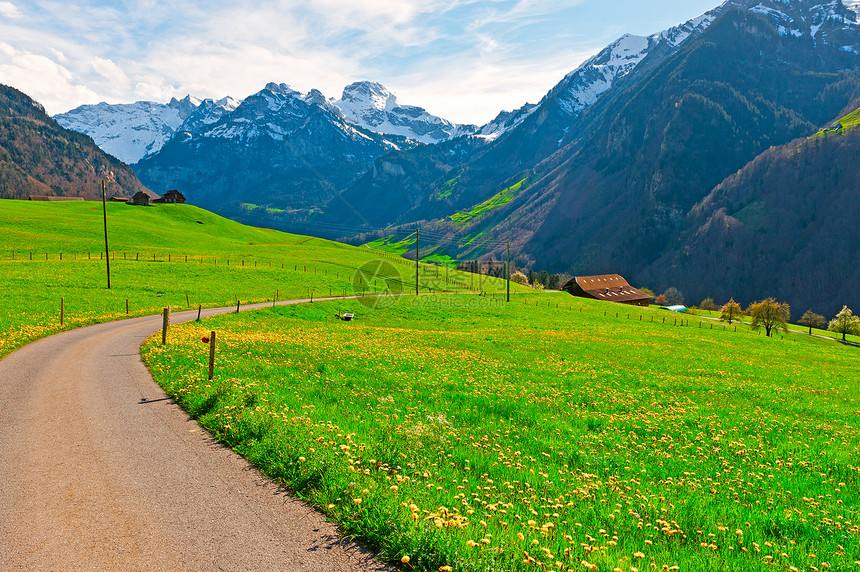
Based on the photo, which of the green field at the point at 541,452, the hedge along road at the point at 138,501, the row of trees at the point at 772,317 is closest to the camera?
the hedge along road at the point at 138,501

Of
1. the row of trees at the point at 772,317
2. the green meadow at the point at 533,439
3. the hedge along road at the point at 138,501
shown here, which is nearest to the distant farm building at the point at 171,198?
the green meadow at the point at 533,439

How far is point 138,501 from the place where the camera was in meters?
8.46

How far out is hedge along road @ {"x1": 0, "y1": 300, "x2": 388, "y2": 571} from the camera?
6.75 m

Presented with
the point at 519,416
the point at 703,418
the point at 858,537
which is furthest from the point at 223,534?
the point at 703,418

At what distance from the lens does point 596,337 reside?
148 feet

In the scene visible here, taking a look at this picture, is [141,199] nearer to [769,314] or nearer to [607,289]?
[607,289]

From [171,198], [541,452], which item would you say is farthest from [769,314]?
[171,198]

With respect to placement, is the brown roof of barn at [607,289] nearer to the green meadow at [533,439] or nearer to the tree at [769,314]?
the tree at [769,314]

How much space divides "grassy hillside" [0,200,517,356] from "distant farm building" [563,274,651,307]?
65186 mm

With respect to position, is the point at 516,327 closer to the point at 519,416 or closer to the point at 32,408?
the point at 519,416

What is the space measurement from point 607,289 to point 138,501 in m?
178

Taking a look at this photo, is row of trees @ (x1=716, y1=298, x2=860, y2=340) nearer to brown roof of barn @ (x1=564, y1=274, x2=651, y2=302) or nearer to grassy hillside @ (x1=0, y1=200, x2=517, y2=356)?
brown roof of barn @ (x1=564, y1=274, x2=651, y2=302)

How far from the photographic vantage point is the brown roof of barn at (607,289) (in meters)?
163

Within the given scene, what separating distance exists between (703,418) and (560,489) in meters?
10.9
